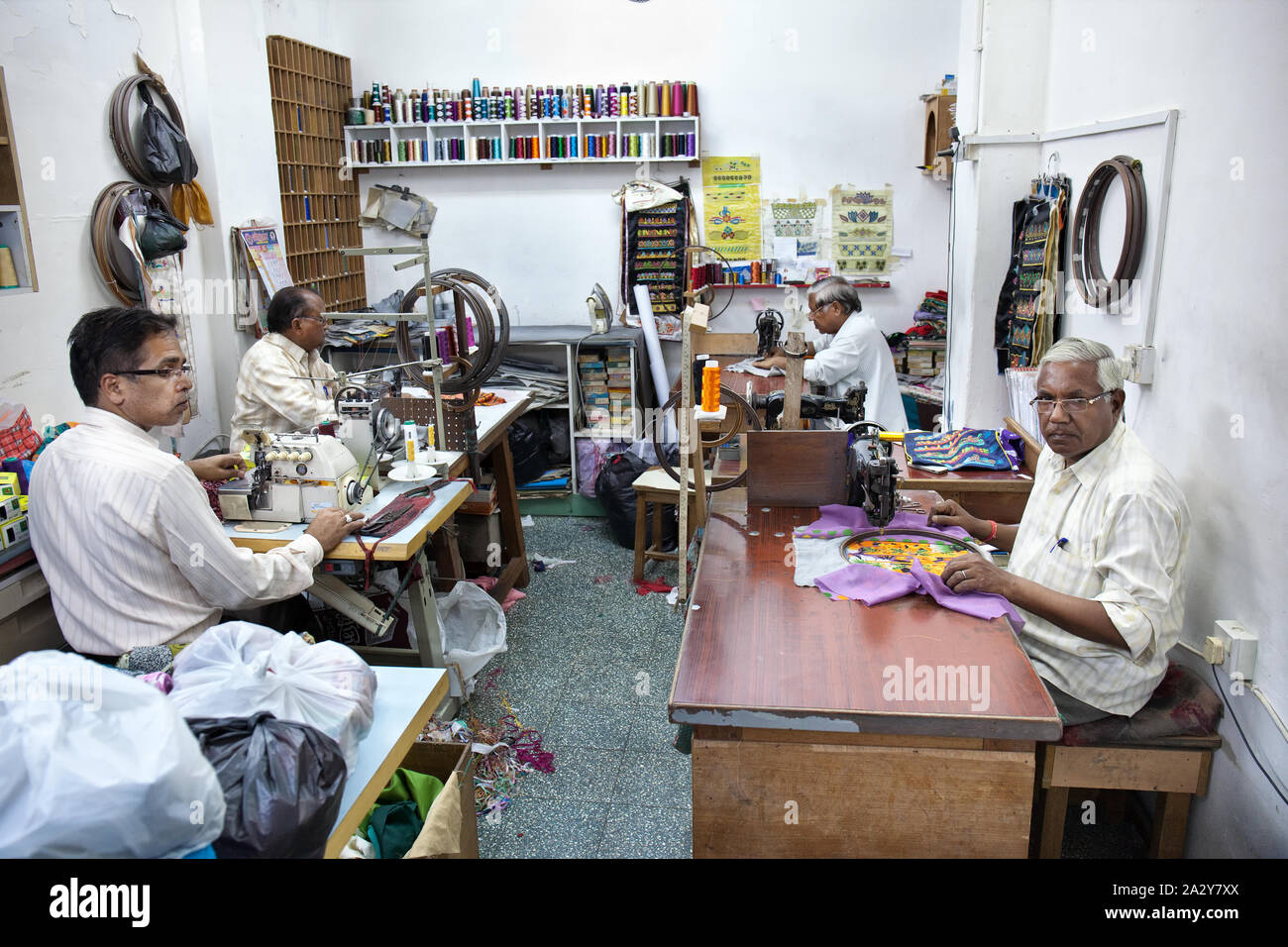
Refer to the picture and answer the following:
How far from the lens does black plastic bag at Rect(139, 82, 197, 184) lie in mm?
4227

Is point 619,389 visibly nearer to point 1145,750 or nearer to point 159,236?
point 159,236

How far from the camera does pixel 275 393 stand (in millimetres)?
3895

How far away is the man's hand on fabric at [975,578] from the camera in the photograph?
86.7 inches

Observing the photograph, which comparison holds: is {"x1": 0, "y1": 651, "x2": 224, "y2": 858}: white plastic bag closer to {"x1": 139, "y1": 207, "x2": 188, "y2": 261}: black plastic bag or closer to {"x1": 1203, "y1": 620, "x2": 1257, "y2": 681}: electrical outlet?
{"x1": 1203, "y1": 620, "x2": 1257, "y2": 681}: electrical outlet

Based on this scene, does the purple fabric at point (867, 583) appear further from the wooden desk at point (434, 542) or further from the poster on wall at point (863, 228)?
the poster on wall at point (863, 228)

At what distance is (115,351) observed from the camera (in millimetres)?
2385

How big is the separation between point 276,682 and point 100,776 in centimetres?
51

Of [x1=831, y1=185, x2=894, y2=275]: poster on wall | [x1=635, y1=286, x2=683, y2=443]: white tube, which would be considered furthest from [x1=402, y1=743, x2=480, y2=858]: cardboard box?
[x1=831, y1=185, x2=894, y2=275]: poster on wall

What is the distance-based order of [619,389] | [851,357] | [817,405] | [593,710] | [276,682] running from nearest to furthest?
1. [276,682]
2. [817,405]
3. [593,710]
4. [851,357]
5. [619,389]

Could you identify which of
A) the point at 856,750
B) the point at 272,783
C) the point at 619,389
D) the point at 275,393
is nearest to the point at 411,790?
the point at 272,783

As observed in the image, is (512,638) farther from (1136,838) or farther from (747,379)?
(1136,838)
